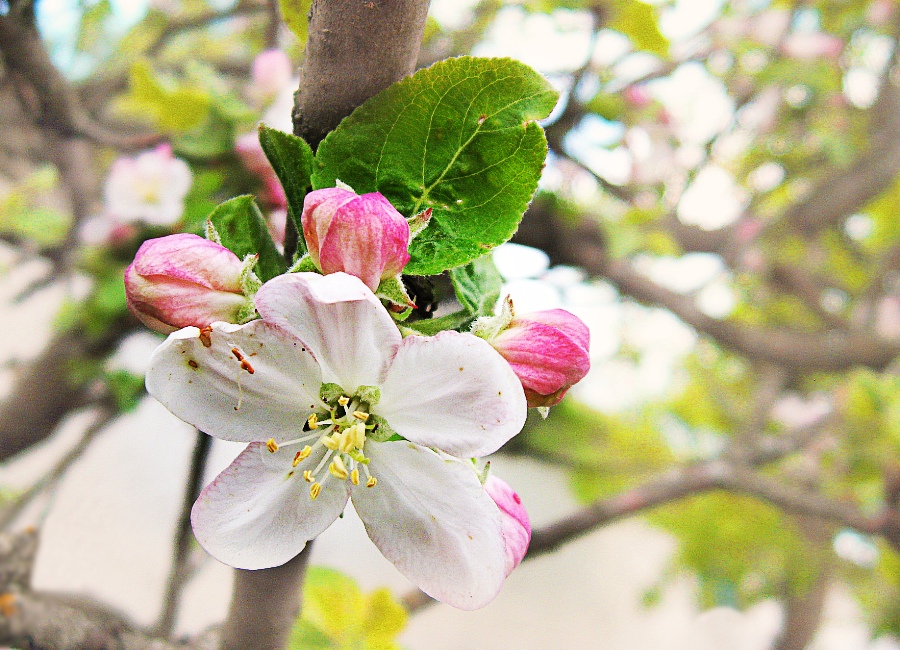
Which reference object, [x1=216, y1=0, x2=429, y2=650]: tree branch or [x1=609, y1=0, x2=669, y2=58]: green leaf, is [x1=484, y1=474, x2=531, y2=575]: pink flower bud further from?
[x1=609, y1=0, x2=669, y2=58]: green leaf

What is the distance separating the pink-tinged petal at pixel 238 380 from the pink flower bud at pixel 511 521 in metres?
0.08

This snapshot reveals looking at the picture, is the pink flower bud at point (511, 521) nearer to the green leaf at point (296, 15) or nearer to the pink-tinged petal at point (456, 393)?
the pink-tinged petal at point (456, 393)

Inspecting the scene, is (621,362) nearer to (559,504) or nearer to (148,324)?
(559,504)

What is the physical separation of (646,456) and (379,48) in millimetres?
2361

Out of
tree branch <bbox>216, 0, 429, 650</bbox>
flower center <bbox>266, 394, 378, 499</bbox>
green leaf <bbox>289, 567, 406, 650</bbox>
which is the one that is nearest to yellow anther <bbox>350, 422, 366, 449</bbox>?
flower center <bbox>266, 394, 378, 499</bbox>

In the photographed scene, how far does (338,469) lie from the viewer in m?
0.23

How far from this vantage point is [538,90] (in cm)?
24

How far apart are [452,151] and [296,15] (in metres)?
0.14

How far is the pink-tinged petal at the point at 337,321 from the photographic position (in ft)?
0.66

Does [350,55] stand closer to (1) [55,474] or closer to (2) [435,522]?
(2) [435,522]

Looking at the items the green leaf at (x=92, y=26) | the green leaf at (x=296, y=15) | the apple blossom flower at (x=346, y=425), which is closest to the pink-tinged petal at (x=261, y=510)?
the apple blossom flower at (x=346, y=425)

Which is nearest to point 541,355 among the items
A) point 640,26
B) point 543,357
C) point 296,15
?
point 543,357

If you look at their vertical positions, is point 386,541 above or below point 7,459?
above

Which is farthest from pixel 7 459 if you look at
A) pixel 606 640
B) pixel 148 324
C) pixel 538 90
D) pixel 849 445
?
pixel 606 640
